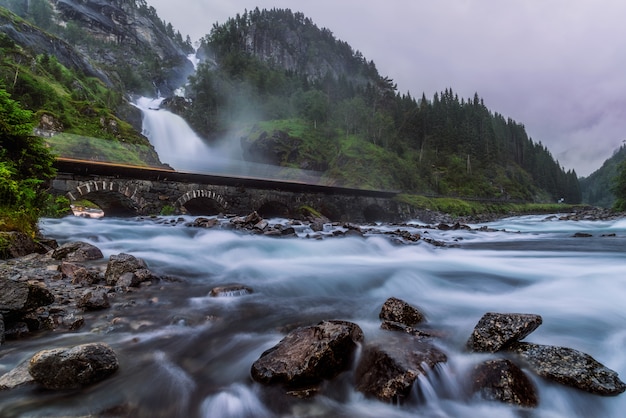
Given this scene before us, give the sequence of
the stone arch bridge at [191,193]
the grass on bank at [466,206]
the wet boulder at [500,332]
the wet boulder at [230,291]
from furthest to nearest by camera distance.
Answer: the grass on bank at [466,206] < the stone arch bridge at [191,193] < the wet boulder at [230,291] < the wet boulder at [500,332]

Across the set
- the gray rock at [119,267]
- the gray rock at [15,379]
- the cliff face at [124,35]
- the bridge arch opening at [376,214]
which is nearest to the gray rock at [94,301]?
the gray rock at [119,267]

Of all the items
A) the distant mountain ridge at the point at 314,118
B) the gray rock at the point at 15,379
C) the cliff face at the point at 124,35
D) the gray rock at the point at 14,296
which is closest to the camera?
the gray rock at the point at 15,379

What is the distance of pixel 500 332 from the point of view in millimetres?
3439

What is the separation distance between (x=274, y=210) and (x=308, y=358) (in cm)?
2514

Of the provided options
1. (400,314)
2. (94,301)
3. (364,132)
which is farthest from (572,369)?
(364,132)

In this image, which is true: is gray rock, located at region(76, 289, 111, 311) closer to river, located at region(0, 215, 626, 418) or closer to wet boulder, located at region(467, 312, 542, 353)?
river, located at region(0, 215, 626, 418)

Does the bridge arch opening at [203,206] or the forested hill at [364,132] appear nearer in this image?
the bridge arch opening at [203,206]

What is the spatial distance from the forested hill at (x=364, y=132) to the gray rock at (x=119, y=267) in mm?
37382

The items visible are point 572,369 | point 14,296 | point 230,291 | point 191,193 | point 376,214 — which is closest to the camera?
point 572,369

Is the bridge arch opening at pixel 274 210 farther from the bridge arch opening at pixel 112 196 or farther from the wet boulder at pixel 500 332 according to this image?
the wet boulder at pixel 500 332

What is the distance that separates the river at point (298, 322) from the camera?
2.69m

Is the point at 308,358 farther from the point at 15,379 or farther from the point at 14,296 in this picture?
the point at 14,296

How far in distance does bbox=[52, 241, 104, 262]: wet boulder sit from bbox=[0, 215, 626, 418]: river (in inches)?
25.0

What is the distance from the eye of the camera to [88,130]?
33.0m
